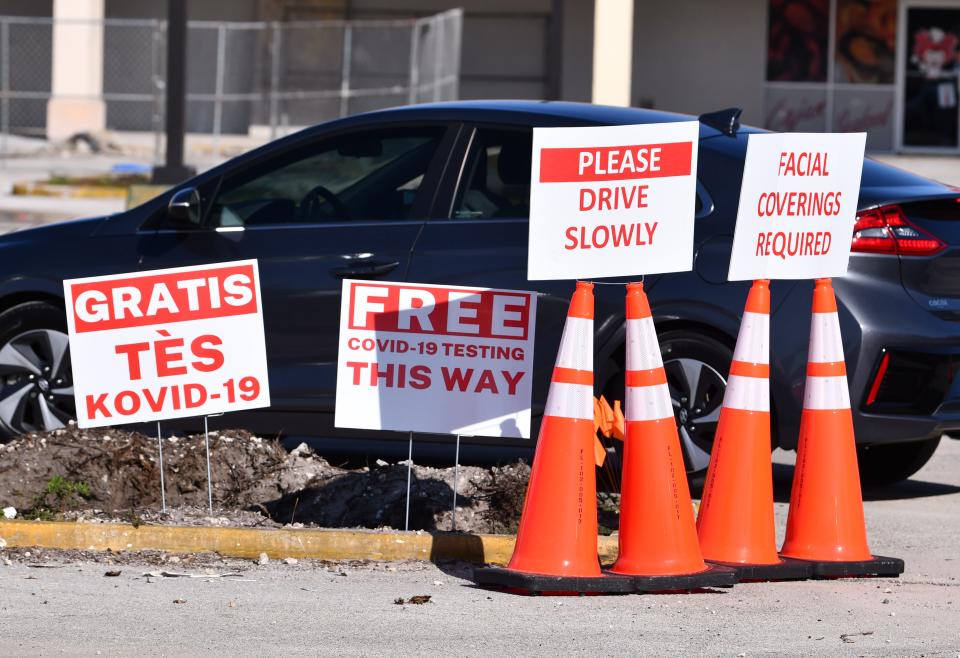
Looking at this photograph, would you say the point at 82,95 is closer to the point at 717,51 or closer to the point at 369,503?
the point at 717,51

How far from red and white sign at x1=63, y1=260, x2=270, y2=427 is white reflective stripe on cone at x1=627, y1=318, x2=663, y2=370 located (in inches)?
59.2

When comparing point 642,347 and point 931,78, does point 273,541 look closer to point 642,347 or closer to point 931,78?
point 642,347

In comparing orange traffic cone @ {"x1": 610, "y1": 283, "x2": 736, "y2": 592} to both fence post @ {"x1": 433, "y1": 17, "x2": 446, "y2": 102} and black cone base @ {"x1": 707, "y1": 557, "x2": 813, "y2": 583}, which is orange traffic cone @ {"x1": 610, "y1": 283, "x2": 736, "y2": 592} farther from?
fence post @ {"x1": 433, "y1": 17, "x2": 446, "y2": 102}

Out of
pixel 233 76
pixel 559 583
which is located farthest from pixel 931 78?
pixel 559 583

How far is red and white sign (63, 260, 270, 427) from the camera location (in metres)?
6.30

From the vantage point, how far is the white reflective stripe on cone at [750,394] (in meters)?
5.82

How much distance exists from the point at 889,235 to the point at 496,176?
5.56ft

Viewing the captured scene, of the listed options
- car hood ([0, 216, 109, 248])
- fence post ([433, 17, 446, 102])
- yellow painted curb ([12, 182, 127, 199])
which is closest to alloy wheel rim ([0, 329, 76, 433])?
car hood ([0, 216, 109, 248])

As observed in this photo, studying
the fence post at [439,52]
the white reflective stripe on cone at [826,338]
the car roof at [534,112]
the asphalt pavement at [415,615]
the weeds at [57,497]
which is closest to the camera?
the asphalt pavement at [415,615]

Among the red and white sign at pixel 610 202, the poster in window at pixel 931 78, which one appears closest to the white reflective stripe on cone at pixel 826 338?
the red and white sign at pixel 610 202

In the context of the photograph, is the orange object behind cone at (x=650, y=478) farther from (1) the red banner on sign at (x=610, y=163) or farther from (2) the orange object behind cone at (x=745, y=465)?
(1) the red banner on sign at (x=610, y=163)

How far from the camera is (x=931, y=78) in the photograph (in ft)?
105

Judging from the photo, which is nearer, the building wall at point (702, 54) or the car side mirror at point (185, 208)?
the car side mirror at point (185, 208)

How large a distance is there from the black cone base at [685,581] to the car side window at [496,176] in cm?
212
